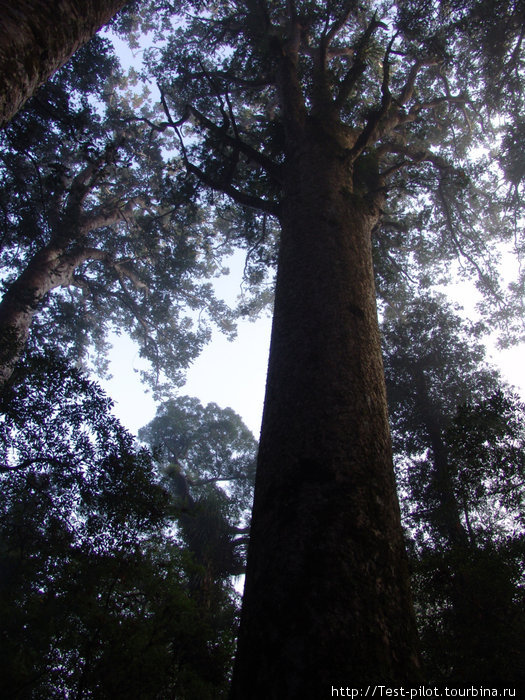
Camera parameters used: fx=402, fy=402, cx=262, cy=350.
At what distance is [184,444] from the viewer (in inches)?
869

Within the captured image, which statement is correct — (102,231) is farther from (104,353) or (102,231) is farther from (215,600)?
(215,600)

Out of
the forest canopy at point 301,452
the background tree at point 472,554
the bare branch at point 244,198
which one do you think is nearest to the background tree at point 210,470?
the forest canopy at point 301,452

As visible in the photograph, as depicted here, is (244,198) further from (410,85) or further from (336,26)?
(410,85)

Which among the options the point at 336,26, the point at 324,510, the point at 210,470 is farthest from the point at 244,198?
the point at 210,470

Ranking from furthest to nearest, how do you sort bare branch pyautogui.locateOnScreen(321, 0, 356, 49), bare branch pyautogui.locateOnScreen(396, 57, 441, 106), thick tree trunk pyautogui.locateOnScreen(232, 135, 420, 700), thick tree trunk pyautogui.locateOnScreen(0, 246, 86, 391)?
bare branch pyautogui.locateOnScreen(396, 57, 441, 106) < bare branch pyautogui.locateOnScreen(321, 0, 356, 49) < thick tree trunk pyautogui.locateOnScreen(0, 246, 86, 391) < thick tree trunk pyautogui.locateOnScreen(232, 135, 420, 700)

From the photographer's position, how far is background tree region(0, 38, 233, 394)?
774 centimetres

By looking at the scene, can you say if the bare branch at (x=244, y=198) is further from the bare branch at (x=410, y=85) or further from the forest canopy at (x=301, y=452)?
the bare branch at (x=410, y=85)


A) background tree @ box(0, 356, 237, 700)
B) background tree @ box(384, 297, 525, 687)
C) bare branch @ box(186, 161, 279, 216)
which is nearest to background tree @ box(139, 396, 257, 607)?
background tree @ box(384, 297, 525, 687)

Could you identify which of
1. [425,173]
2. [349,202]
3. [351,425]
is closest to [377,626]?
[351,425]

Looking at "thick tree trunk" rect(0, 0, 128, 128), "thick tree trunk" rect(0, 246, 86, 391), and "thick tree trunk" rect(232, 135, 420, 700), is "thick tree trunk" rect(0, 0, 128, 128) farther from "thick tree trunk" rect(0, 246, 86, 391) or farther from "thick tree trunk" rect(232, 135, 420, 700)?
"thick tree trunk" rect(0, 246, 86, 391)

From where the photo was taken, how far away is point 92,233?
15.8 m

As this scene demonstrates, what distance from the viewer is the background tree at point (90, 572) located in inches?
131

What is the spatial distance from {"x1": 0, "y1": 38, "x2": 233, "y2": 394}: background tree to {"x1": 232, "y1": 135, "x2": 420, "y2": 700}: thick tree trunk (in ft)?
14.4

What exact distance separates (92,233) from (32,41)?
1491 centimetres
